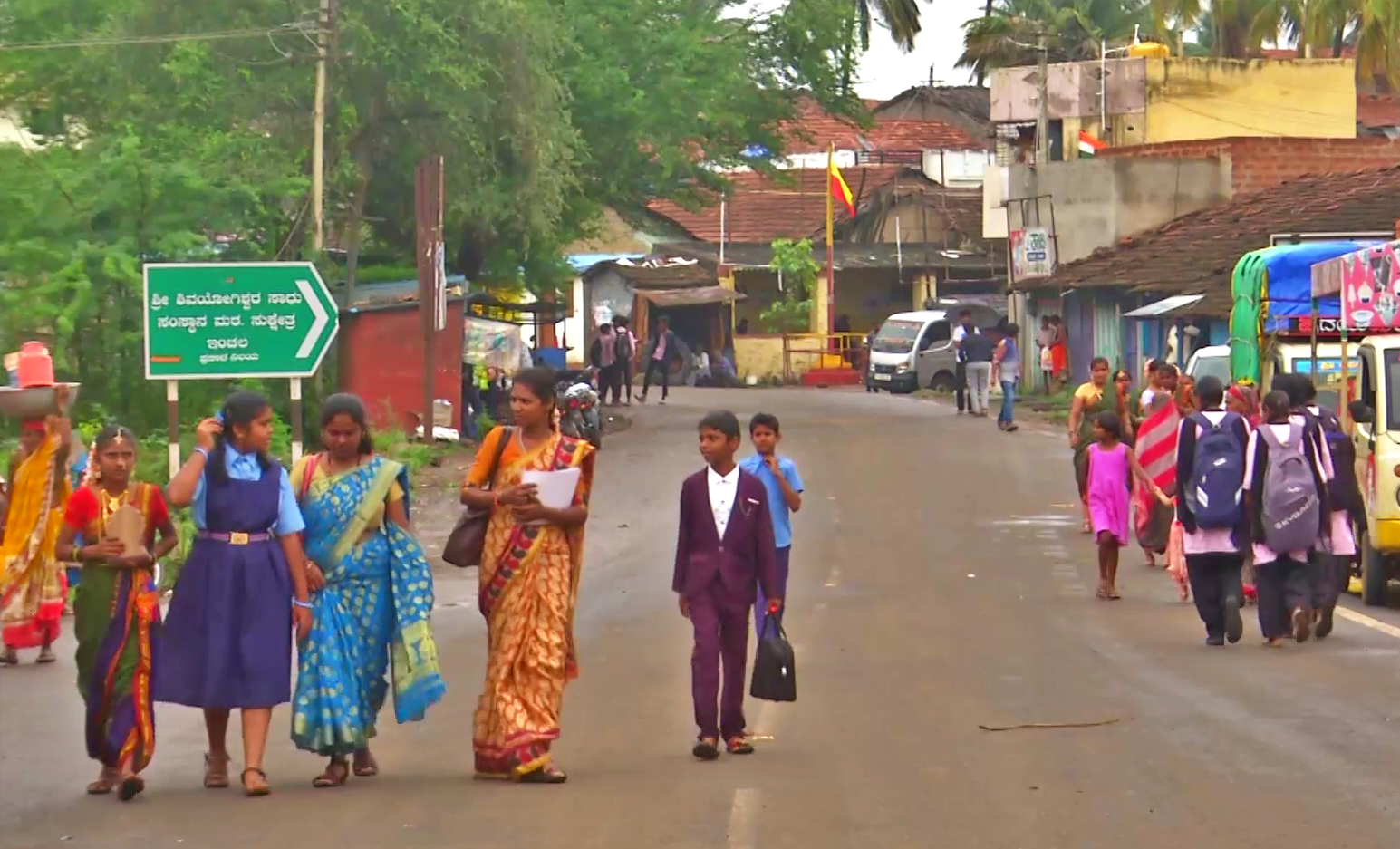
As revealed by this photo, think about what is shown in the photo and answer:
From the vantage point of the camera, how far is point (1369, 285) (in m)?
17.1

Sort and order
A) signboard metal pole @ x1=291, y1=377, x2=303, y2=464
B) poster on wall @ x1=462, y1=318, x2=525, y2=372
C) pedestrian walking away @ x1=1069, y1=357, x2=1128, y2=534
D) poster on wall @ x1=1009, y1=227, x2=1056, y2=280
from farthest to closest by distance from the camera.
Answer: poster on wall @ x1=1009, y1=227, x2=1056, y2=280 < poster on wall @ x1=462, y1=318, x2=525, y2=372 < pedestrian walking away @ x1=1069, y1=357, x2=1128, y2=534 < signboard metal pole @ x1=291, y1=377, x2=303, y2=464

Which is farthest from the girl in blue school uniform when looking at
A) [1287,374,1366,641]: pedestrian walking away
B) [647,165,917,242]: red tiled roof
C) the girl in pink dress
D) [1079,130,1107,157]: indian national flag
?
[647,165,917,242]: red tiled roof

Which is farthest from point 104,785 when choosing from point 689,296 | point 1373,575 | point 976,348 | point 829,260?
point 689,296

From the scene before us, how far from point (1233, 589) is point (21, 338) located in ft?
51.1

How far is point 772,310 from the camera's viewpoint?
203ft

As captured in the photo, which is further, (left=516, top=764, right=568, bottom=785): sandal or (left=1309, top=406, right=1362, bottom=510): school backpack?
(left=1309, top=406, right=1362, bottom=510): school backpack

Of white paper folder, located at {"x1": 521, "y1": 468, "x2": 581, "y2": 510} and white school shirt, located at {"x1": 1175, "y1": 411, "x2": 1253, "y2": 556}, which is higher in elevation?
white paper folder, located at {"x1": 521, "y1": 468, "x2": 581, "y2": 510}

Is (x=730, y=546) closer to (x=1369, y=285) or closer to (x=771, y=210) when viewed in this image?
(x=1369, y=285)

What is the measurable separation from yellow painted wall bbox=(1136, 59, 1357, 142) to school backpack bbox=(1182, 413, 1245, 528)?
38210mm

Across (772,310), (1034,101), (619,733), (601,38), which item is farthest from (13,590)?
(772,310)

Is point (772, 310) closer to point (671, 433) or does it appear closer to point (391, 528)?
point (671, 433)

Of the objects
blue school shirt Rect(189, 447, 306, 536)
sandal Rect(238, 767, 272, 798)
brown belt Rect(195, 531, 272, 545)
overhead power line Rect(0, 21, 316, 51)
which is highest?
overhead power line Rect(0, 21, 316, 51)

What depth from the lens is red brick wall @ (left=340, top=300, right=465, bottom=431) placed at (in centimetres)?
3008

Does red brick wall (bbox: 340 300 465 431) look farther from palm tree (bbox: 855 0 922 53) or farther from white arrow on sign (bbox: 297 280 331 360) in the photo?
palm tree (bbox: 855 0 922 53)
